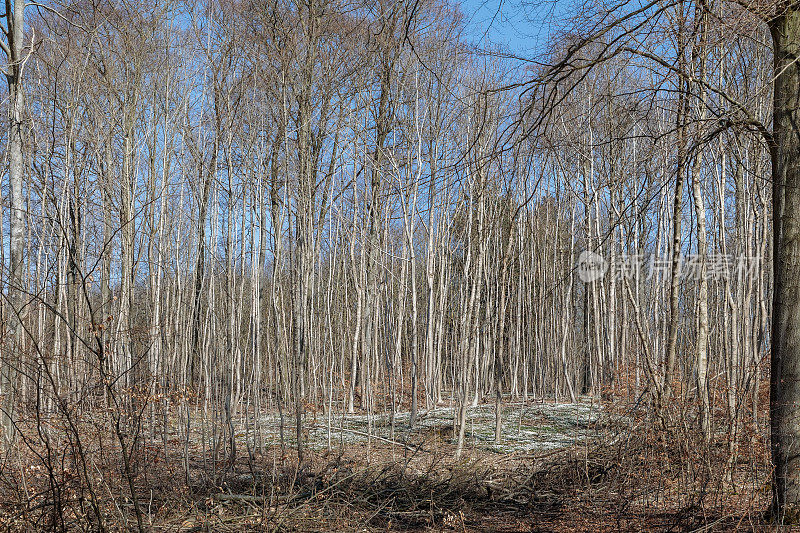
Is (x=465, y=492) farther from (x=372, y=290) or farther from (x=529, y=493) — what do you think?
(x=372, y=290)

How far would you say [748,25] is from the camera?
372cm

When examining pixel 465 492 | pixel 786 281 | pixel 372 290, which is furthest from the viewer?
pixel 372 290

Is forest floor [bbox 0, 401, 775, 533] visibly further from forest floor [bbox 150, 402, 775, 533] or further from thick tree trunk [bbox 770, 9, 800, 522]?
thick tree trunk [bbox 770, 9, 800, 522]

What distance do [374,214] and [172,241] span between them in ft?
16.1

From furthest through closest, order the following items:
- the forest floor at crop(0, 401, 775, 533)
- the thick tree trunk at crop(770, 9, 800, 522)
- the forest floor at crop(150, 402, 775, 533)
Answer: the forest floor at crop(150, 402, 775, 533) → the forest floor at crop(0, 401, 775, 533) → the thick tree trunk at crop(770, 9, 800, 522)

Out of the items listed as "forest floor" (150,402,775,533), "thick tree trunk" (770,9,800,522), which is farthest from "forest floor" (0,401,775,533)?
"thick tree trunk" (770,9,800,522)

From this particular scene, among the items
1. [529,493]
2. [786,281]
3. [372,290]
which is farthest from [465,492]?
[372,290]

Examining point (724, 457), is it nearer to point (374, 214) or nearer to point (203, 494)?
point (203, 494)

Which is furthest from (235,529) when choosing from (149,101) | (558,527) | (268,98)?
(149,101)

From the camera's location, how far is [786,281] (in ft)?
13.0

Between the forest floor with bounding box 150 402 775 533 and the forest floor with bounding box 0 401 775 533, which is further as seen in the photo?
the forest floor with bounding box 150 402 775 533

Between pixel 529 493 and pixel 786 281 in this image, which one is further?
pixel 529 493

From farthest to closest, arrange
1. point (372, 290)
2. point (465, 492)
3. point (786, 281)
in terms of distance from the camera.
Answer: point (372, 290) → point (465, 492) → point (786, 281)

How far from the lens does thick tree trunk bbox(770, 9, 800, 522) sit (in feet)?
12.5
